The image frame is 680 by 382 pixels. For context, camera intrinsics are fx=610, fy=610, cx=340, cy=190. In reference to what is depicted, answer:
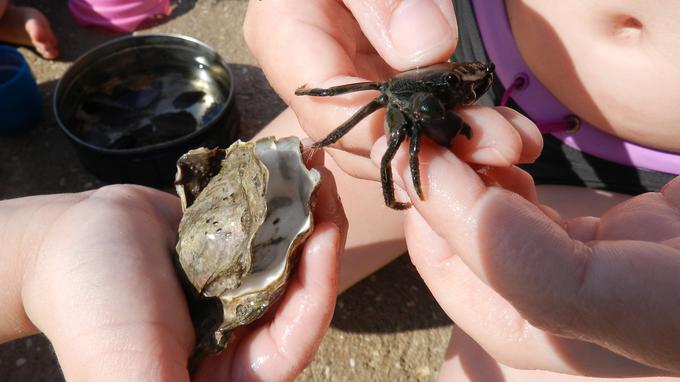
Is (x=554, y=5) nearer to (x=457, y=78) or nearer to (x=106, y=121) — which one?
(x=457, y=78)

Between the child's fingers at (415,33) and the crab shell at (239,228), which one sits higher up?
the child's fingers at (415,33)

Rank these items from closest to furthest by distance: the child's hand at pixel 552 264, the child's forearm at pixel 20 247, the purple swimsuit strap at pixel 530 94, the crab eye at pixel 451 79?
the child's hand at pixel 552 264, the crab eye at pixel 451 79, the child's forearm at pixel 20 247, the purple swimsuit strap at pixel 530 94

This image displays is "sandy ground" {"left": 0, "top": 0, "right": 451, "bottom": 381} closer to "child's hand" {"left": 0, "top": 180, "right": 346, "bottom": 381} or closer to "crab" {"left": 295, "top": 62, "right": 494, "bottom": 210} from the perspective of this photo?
"child's hand" {"left": 0, "top": 180, "right": 346, "bottom": 381}

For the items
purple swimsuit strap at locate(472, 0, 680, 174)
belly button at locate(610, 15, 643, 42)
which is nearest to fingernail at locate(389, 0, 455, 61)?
belly button at locate(610, 15, 643, 42)

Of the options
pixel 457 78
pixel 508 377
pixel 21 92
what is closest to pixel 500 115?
pixel 457 78

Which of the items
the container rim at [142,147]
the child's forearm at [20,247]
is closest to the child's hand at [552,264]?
the child's forearm at [20,247]

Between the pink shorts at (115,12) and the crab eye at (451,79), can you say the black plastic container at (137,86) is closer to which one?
the pink shorts at (115,12)

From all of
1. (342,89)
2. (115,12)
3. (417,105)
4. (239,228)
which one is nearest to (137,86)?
(115,12)
